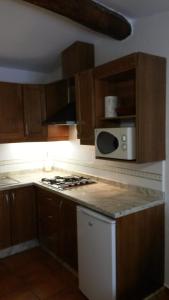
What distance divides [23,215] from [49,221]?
394 millimetres

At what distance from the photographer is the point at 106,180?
9.14 ft

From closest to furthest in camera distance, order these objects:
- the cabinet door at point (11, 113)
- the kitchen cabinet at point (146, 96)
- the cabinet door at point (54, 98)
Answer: the kitchen cabinet at point (146, 96), the cabinet door at point (11, 113), the cabinet door at point (54, 98)

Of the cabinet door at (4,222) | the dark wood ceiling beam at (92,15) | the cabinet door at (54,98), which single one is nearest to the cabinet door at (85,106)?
the dark wood ceiling beam at (92,15)

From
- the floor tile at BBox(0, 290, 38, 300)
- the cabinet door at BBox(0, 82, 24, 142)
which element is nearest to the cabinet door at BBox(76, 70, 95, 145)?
the cabinet door at BBox(0, 82, 24, 142)

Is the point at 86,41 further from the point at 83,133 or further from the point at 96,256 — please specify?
the point at 96,256

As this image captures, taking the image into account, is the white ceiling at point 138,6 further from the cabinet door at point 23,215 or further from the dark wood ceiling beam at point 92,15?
the cabinet door at point 23,215

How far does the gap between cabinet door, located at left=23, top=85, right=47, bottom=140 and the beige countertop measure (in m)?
0.66

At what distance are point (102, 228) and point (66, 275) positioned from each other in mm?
1009

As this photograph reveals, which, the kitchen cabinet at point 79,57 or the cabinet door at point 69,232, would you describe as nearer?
the cabinet door at point 69,232

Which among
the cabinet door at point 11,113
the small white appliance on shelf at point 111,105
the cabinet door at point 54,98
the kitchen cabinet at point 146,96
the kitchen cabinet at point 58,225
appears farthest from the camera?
the cabinet door at point 54,98

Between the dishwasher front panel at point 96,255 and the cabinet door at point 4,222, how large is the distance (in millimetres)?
1118

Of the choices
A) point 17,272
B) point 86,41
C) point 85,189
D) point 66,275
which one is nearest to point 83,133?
point 85,189

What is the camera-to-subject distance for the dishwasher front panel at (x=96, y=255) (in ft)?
6.02

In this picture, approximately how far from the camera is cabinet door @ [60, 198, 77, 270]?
237 centimetres
